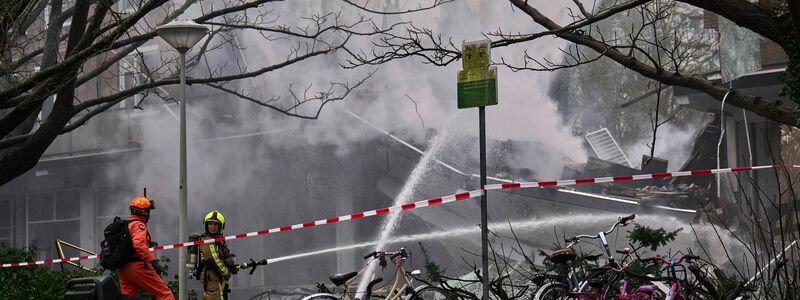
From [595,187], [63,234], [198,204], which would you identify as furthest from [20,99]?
[63,234]

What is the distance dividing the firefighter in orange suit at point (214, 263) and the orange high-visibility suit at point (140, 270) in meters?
0.67

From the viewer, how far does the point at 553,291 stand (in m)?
7.58

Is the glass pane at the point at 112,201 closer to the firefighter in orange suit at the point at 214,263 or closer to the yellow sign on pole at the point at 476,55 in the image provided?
the firefighter in orange suit at the point at 214,263

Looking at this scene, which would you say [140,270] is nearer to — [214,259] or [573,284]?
[214,259]

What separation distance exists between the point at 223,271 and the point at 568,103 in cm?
1272

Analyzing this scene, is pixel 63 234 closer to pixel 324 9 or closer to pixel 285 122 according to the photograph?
pixel 285 122

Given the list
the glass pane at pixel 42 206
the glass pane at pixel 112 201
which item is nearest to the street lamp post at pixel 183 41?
the glass pane at pixel 112 201

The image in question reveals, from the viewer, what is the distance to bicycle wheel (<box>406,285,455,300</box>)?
26.7 ft

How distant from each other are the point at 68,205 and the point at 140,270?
20.3m

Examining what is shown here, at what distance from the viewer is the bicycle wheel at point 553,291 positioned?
Result: 7507 mm

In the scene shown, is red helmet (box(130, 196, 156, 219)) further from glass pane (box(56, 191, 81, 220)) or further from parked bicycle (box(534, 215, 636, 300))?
glass pane (box(56, 191, 81, 220))

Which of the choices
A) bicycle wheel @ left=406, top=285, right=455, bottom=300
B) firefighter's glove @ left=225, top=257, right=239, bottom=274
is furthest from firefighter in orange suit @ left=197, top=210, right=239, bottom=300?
bicycle wheel @ left=406, top=285, right=455, bottom=300

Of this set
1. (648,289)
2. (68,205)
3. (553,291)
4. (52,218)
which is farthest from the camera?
(52,218)

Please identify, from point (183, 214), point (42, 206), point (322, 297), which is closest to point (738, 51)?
point (183, 214)
